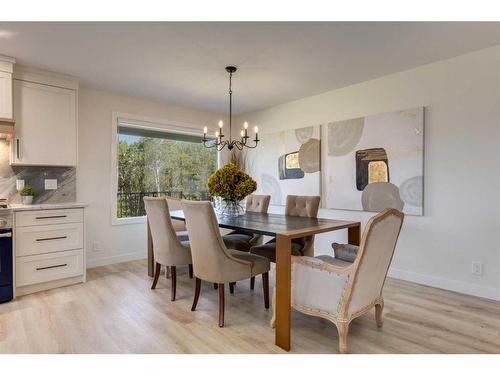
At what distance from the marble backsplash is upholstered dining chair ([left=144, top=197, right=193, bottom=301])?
1.54 m

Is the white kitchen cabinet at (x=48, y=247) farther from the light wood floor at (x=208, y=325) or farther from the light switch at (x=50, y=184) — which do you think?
the light switch at (x=50, y=184)

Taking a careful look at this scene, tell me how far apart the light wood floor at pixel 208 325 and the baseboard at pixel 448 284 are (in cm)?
9

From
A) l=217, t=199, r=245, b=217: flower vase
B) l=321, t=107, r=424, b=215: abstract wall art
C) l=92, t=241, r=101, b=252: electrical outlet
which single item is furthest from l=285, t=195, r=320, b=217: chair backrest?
l=92, t=241, r=101, b=252: electrical outlet

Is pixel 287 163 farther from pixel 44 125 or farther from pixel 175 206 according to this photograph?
pixel 44 125

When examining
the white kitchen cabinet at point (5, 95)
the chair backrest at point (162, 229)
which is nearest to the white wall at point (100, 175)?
the white kitchen cabinet at point (5, 95)

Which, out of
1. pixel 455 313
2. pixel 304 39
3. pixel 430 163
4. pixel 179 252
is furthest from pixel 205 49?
pixel 455 313

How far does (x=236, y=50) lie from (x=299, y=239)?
6.84 feet

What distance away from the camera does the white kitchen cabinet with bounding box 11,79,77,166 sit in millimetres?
3252

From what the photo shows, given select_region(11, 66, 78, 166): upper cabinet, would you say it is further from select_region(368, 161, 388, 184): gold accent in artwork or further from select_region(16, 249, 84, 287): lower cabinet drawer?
select_region(368, 161, 388, 184): gold accent in artwork

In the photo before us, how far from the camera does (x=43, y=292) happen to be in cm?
309

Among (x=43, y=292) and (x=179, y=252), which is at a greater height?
(x=179, y=252)

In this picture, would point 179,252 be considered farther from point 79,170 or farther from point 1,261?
point 79,170

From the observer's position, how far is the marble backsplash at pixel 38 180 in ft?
11.0
